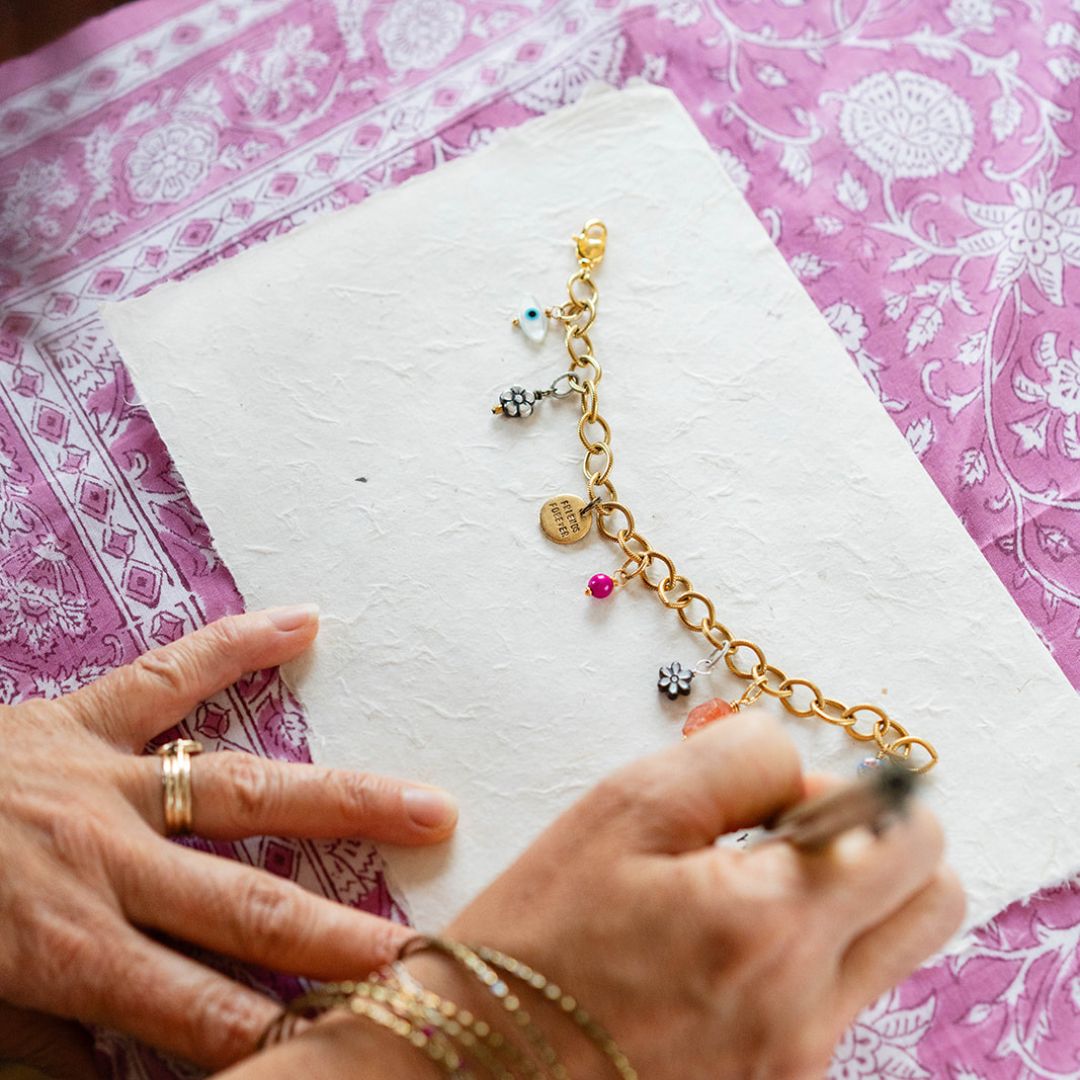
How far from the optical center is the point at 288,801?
92 cm

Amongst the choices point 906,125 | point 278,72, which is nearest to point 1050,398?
point 906,125

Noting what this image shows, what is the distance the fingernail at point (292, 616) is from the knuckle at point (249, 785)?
0.13 m

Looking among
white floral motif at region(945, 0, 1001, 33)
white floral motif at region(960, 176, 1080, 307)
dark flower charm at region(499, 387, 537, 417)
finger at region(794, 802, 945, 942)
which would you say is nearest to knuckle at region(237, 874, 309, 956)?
finger at region(794, 802, 945, 942)

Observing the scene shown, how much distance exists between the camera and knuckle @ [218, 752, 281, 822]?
0.91 metres

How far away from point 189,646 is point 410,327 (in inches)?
15.6

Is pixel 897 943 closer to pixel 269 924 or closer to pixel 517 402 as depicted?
pixel 269 924

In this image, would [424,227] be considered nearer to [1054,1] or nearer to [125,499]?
[125,499]

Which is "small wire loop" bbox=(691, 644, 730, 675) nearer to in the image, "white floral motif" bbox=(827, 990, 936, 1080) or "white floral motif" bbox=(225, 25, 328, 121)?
"white floral motif" bbox=(827, 990, 936, 1080)

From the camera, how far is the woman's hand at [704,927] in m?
0.75

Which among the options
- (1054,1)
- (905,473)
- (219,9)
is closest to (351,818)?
(905,473)

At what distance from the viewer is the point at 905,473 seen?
108cm

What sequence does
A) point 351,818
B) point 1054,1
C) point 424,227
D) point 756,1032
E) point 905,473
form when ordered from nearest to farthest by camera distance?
point 756,1032
point 351,818
point 905,473
point 424,227
point 1054,1

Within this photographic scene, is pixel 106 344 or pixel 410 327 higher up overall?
pixel 106 344

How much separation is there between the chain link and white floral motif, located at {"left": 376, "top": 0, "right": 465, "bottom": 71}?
13.0 inches
